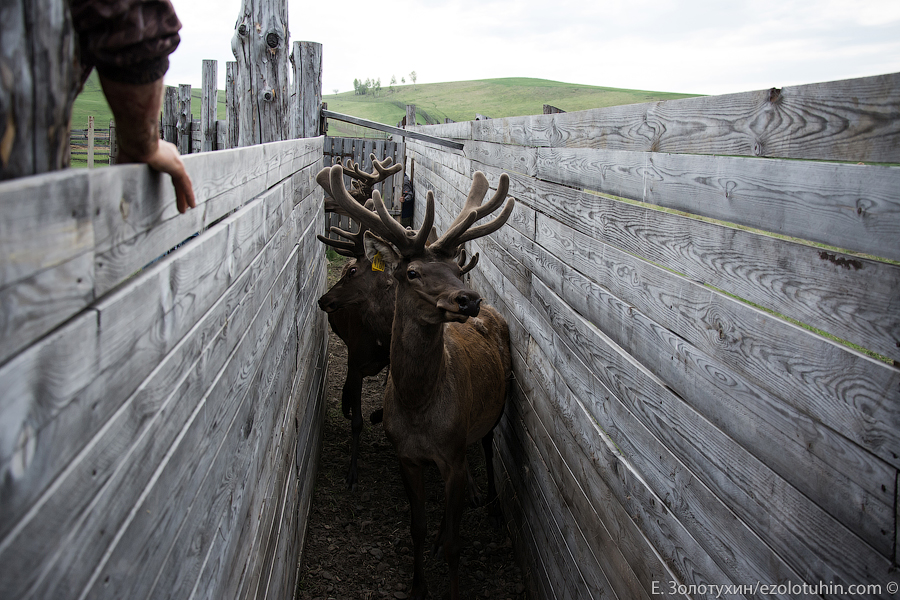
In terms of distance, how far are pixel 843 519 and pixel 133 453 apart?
1803mm

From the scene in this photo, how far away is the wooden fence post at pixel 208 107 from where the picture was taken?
11.6 m

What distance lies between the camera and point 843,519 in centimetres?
152

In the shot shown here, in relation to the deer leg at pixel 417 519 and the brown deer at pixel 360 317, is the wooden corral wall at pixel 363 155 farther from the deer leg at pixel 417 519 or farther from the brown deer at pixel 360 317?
the deer leg at pixel 417 519

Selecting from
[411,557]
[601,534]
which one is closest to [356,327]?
[411,557]

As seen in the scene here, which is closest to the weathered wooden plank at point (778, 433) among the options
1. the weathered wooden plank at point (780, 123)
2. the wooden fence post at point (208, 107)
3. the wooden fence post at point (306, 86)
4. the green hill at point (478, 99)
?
the weathered wooden plank at point (780, 123)

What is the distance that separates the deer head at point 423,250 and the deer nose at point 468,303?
0.09 metres

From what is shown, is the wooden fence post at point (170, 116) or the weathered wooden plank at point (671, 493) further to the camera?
the wooden fence post at point (170, 116)

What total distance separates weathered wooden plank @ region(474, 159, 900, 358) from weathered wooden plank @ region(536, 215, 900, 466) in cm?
5

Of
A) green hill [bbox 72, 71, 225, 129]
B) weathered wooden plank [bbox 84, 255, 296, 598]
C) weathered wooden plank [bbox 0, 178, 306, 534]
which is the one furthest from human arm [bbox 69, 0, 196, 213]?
green hill [bbox 72, 71, 225, 129]

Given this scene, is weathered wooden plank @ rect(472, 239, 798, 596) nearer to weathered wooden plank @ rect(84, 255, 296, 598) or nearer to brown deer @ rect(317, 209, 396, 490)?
weathered wooden plank @ rect(84, 255, 296, 598)

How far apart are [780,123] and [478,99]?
86933 mm

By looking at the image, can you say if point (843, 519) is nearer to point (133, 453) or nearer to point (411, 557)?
point (133, 453)

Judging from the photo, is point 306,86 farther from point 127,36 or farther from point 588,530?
point 127,36

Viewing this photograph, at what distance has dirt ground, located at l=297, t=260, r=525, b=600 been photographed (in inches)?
184
